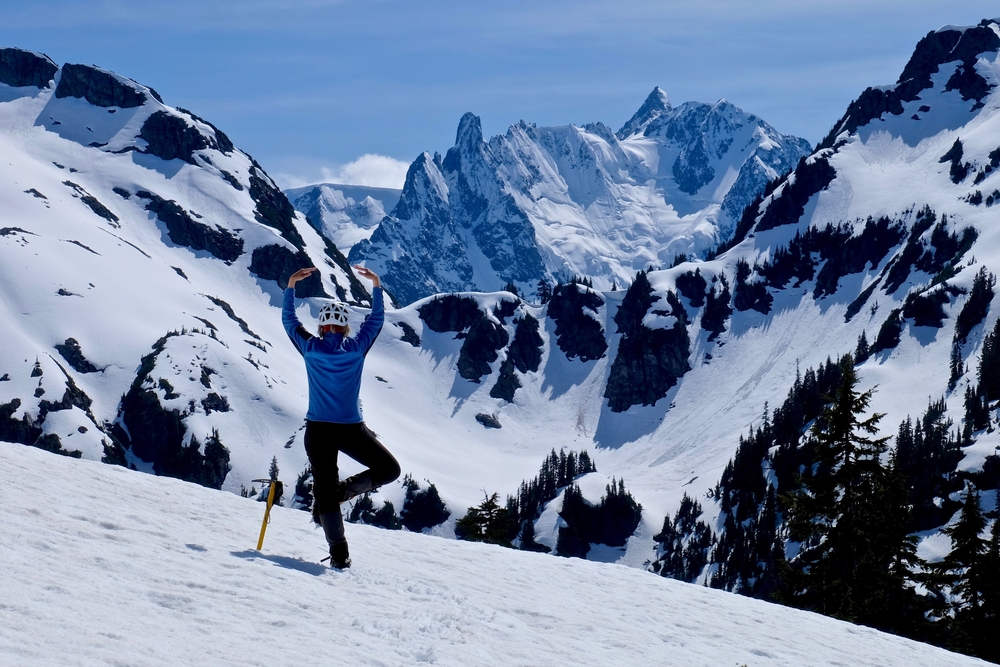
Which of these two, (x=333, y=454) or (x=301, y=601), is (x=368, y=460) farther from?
(x=301, y=601)

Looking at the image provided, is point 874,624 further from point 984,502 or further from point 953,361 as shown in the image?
point 953,361

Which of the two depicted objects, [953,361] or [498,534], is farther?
[953,361]

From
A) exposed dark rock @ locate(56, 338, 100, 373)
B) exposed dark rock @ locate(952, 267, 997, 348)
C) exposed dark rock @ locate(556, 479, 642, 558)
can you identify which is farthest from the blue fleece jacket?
exposed dark rock @ locate(952, 267, 997, 348)

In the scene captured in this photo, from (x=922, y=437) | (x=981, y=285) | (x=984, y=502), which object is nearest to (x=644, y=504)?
(x=922, y=437)

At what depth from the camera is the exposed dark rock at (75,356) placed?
182 m

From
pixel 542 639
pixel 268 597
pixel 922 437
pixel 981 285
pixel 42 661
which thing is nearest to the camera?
pixel 42 661

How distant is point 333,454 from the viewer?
13180mm

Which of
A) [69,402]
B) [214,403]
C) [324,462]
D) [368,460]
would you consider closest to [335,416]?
[324,462]

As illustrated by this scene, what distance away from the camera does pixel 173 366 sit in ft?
618

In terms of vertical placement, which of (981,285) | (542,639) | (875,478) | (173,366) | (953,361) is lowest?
(542,639)

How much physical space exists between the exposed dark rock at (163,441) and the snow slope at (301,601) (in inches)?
6743

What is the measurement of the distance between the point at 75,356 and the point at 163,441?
89.2 feet

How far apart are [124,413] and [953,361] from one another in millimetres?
179385

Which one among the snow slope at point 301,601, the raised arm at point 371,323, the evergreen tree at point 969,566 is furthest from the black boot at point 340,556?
the evergreen tree at point 969,566
